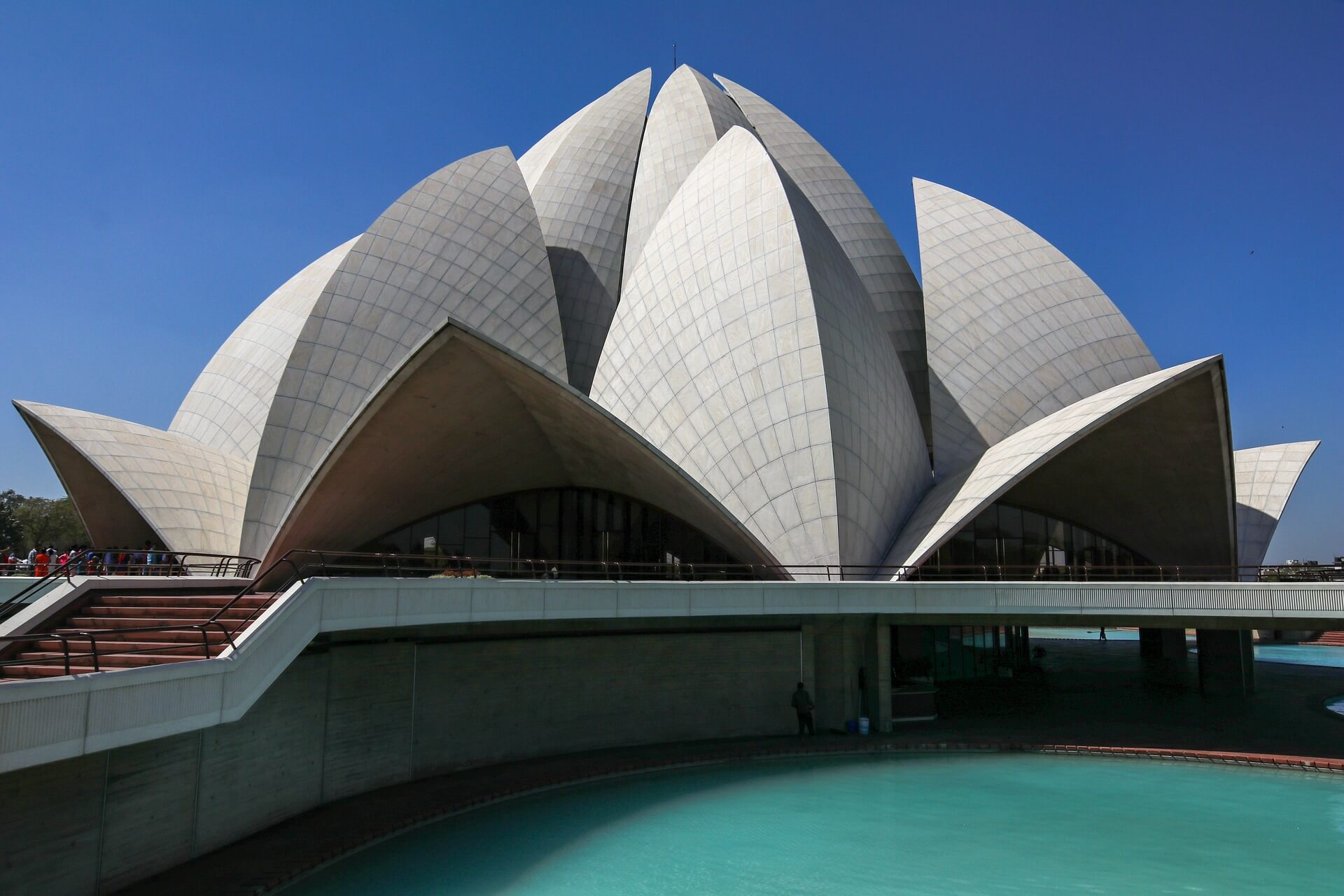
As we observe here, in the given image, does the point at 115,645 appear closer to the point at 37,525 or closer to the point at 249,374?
the point at 249,374

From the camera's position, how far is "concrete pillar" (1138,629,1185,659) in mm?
33625

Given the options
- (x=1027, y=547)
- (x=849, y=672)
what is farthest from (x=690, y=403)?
(x=1027, y=547)

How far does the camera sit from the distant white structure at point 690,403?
2162 centimetres

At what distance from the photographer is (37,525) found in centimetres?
5616

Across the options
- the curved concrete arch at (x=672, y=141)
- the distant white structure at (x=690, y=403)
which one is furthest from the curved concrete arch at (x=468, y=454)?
the curved concrete arch at (x=672, y=141)

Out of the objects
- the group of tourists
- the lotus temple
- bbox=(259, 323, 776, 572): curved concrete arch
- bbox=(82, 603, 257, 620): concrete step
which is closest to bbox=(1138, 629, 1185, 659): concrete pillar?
the lotus temple

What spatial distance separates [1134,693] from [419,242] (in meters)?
25.1

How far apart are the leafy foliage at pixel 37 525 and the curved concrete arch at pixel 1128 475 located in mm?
53820

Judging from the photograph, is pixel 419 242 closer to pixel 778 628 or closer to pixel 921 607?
pixel 778 628

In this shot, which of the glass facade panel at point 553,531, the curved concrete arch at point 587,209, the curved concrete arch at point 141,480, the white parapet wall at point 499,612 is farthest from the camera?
the curved concrete arch at point 587,209

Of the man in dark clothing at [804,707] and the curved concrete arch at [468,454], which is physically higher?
the curved concrete arch at [468,454]

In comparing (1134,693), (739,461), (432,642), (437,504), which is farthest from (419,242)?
(1134,693)

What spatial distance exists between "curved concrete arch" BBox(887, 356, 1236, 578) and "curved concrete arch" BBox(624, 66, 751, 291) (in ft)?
48.4

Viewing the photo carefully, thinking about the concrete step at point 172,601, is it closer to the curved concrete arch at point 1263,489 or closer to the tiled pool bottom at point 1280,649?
the curved concrete arch at point 1263,489
